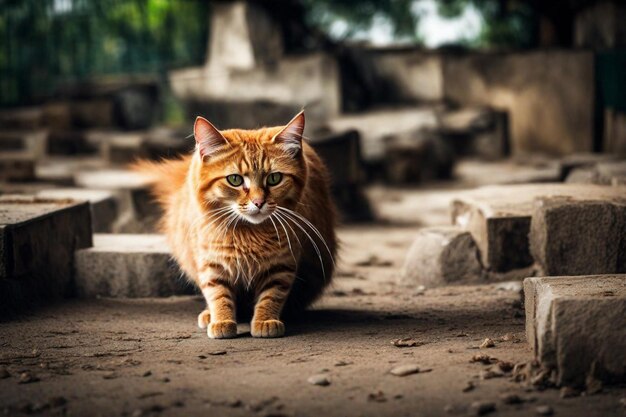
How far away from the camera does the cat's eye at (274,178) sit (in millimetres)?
4172

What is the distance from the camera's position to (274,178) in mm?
4188

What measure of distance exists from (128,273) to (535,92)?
28.4 ft

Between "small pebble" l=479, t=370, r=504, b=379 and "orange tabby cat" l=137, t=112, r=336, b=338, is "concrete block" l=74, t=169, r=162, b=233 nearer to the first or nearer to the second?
"orange tabby cat" l=137, t=112, r=336, b=338

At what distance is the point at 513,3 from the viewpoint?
1398cm

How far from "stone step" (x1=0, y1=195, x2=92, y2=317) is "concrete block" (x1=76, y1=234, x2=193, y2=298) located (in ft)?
0.32

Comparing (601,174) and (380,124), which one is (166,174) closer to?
(601,174)

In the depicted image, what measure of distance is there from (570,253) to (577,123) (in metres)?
7.51

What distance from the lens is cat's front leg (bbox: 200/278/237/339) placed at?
414 centimetres

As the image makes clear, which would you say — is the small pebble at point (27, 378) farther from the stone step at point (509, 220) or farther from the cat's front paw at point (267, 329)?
the stone step at point (509, 220)

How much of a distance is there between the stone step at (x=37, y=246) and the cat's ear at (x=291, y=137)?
1.41 meters

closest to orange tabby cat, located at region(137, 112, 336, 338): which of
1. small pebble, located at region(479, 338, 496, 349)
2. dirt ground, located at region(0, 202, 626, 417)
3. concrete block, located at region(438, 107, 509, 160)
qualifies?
dirt ground, located at region(0, 202, 626, 417)

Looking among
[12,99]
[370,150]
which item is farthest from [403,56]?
[12,99]

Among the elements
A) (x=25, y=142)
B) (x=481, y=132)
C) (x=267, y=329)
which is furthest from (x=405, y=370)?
(x=25, y=142)

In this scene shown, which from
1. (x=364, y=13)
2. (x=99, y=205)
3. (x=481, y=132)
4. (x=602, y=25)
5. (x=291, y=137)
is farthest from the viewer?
(x=364, y=13)
